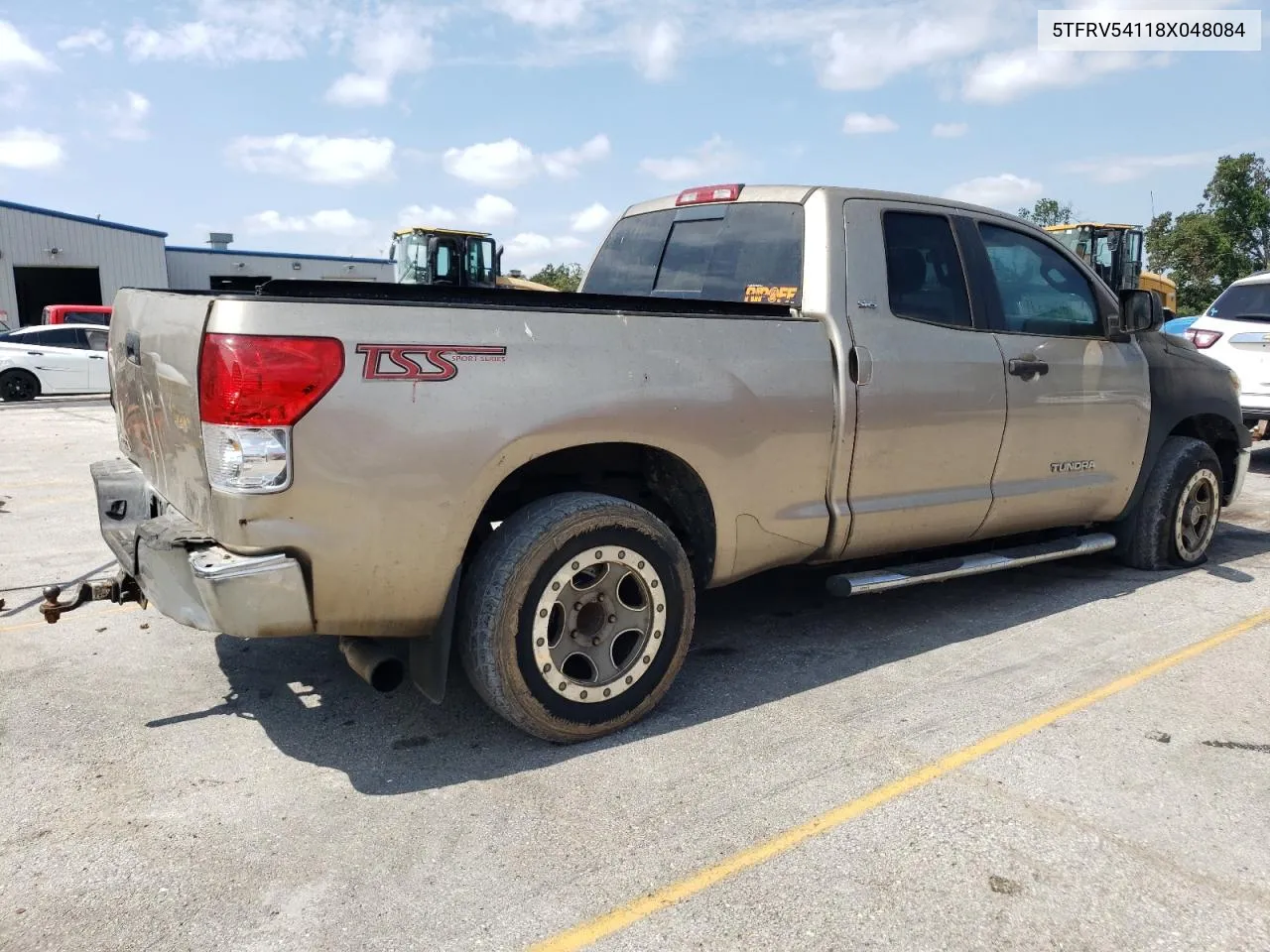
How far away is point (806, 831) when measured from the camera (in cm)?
297

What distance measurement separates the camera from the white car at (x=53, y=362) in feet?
60.2

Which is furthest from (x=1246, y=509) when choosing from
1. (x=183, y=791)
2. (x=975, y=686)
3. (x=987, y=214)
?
(x=183, y=791)

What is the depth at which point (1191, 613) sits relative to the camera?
16.8ft

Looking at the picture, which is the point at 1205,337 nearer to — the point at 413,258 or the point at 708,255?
the point at 708,255

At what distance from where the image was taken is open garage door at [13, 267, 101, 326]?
3603 centimetres

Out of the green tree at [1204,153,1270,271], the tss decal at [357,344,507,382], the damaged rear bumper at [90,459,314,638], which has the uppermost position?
the green tree at [1204,153,1270,271]

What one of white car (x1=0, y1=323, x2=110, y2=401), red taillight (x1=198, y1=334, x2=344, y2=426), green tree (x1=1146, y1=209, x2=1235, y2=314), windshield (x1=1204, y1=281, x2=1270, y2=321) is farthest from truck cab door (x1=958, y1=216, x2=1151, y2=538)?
green tree (x1=1146, y1=209, x2=1235, y2=314)

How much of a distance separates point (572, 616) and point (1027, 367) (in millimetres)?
2589

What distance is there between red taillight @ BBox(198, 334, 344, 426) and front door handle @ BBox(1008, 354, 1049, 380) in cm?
316

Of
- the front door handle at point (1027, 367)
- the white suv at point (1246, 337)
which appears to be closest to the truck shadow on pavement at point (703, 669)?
the front door handle at point (1027, 367)

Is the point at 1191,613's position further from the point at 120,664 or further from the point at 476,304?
the point at 120,664

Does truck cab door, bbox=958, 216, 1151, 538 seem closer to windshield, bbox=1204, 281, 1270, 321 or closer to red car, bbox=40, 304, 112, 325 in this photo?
windshield, bbox=1204, 281, 1270, 321

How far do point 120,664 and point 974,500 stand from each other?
3.80 meters

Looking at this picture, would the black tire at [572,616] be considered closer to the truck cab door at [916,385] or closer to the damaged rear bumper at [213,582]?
the damaged rear bumper at [213,582]
